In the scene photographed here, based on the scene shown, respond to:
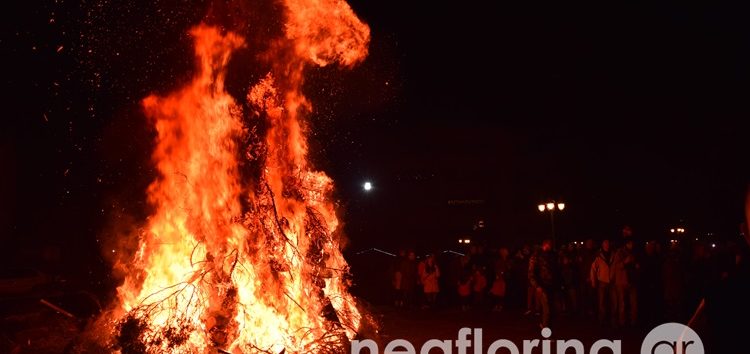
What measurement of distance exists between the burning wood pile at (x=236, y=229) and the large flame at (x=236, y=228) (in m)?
0.01

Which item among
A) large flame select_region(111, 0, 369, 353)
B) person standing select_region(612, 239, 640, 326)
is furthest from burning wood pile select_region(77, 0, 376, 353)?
person standing select_region(612, 239, 640, 326)

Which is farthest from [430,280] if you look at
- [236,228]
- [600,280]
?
[236,228]

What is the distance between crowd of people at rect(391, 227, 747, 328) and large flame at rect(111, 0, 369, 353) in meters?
4.40

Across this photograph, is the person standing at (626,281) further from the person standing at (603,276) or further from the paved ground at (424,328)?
the paved ground at (424,328)

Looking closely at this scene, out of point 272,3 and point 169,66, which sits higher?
point 272,3

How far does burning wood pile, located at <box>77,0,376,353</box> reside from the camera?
635 centimetres

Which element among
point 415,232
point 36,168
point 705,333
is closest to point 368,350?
point 705,333

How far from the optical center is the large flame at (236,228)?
6363 millimetres

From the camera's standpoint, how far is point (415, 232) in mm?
37562

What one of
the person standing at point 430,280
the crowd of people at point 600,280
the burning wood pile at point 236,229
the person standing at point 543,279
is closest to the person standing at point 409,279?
the crowd of people at point 600,280

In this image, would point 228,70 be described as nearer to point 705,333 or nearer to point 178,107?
point 178,107

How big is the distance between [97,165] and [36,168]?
2318 mm

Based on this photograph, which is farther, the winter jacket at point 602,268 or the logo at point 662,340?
the winter jacket at point 602,268

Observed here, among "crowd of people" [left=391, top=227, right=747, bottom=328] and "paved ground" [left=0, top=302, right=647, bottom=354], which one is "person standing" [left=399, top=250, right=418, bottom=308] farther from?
"paved ground" [left=0, top=302, right=647, bottom=354]
